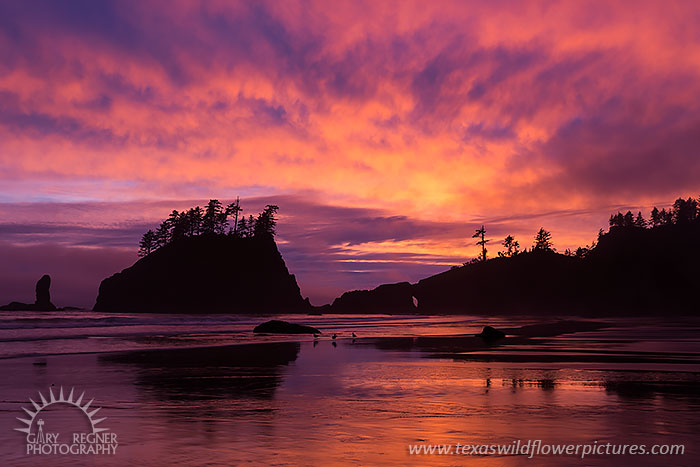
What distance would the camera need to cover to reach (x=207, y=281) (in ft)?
500

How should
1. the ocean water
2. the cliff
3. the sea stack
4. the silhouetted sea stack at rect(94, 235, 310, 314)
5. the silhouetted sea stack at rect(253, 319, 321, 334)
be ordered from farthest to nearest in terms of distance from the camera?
the sea stack
the silhouetted sea stack at rect(94, 235, 310, 314)
the cliff
the silhouetted sea stack at rect(253, 319, 321, 334)
the ocean water

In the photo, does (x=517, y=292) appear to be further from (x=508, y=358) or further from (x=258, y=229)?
(x=508, y=358)

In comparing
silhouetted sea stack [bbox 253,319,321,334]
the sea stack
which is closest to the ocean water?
silhouetted sea stack [bbox 253,319,321,334]

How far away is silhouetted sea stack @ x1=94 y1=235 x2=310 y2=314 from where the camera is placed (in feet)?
489

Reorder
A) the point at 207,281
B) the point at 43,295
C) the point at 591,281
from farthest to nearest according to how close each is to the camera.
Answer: the point at 43,295
the point at 207,281
the point at 591,281

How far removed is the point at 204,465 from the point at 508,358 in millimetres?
17821

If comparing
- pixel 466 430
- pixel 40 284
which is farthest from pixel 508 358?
pixel 40 284

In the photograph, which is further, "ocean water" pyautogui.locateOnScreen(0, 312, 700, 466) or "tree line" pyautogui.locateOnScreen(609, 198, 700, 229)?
"tree line" pyautogui.locateOnScreen(609, 198, 700, 229)

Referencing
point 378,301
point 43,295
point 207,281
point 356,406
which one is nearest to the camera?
point 356,406

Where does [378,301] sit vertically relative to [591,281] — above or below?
below

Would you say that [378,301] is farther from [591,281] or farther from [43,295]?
[43,295]

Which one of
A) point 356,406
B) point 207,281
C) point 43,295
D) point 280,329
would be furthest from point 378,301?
point 356,406

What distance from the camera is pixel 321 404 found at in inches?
470

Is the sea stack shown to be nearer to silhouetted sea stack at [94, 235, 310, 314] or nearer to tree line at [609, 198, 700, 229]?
silhouetted sea stack at [94, 235, 310, 314]
